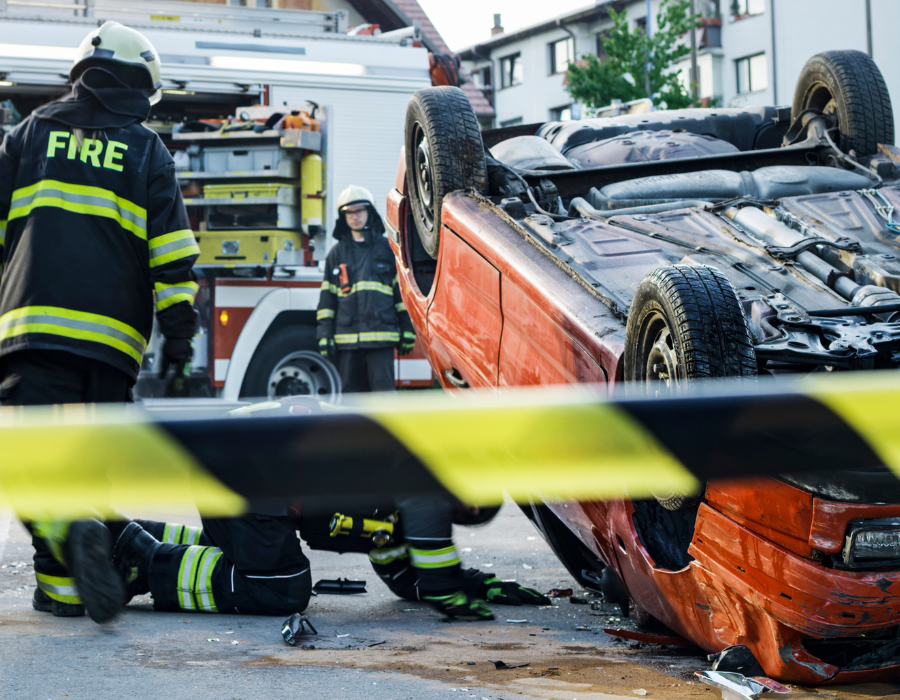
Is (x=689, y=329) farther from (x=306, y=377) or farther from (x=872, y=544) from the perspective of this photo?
(x=306, y=377)

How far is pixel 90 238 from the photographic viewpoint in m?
3.51

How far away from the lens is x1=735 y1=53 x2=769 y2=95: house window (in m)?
31.5

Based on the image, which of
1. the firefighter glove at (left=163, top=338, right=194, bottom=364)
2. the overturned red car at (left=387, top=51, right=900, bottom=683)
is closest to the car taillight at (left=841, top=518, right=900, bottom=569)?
the overturned red car at (left=387, top=51, right=900, bottom=683)

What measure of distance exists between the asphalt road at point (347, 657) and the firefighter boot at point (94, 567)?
0.32 metres

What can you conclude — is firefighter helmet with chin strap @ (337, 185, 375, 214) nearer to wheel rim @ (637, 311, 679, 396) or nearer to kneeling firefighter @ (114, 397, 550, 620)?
kneeling firefighter @ (114, 397, 550, 620)

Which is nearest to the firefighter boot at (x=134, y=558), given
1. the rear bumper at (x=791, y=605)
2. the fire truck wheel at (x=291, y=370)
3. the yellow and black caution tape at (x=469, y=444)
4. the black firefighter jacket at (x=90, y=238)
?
the black firefighter jacket at (x=90, y=238)

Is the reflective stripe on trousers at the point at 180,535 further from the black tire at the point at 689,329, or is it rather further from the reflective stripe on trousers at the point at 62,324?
the black tire at the point at 689,329

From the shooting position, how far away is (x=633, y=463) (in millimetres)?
934

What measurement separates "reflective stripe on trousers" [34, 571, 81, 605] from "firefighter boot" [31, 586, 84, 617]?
0.01 m

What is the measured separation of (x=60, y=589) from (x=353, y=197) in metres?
4.48

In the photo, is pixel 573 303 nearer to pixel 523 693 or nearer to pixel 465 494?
pixel 523 693

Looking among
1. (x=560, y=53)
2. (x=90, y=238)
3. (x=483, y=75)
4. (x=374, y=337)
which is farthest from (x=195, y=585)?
(x=483, y=75)

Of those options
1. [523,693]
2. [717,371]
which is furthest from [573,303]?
[523,693]

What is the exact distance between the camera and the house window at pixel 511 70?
41.4 meters
